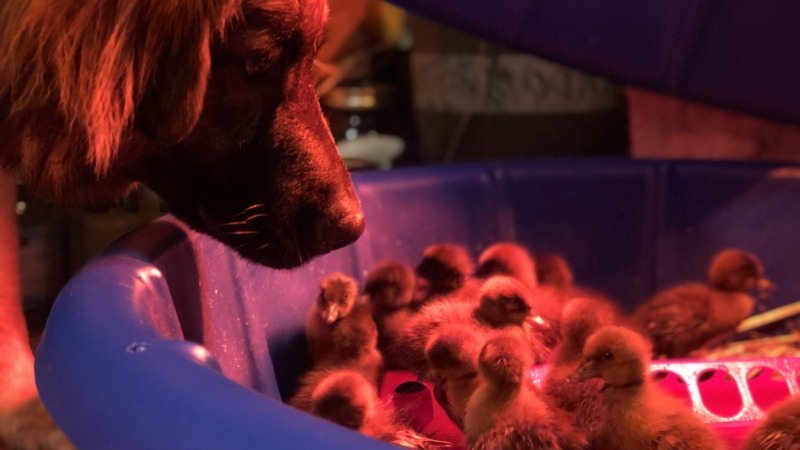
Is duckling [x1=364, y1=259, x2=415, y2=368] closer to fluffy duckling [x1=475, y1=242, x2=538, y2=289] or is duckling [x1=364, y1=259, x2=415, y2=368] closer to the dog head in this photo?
fluffy duckling [x1=475, y1=242, x2=538, y2=289]

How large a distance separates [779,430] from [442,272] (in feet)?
2.40

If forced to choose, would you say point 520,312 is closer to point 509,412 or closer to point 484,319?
point 484,319

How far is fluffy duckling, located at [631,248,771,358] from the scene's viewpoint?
60.3 inches

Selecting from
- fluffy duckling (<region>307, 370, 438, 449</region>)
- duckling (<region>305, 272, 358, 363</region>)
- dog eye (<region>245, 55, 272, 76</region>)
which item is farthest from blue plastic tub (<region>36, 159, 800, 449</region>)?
dog eye (<region>245, 55, 272, 76</region>)

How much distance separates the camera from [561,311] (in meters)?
1.44

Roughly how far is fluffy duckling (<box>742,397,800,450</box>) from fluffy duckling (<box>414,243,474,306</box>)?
2.15 ft

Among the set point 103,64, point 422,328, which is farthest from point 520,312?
point 103,64

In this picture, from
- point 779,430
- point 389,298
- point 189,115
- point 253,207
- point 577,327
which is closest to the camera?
point 779,430

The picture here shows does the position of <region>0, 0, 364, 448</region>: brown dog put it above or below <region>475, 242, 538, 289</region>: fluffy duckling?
above

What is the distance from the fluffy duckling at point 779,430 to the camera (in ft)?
2.88

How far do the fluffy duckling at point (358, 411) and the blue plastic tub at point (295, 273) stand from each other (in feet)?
0.52

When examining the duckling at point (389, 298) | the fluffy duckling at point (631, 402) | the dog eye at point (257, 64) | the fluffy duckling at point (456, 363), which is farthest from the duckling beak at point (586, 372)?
the dog eye at point (257, 64)

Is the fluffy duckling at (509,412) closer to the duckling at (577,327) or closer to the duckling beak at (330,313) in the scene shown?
the duckling at (577,327)

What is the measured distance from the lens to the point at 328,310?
137 cm
